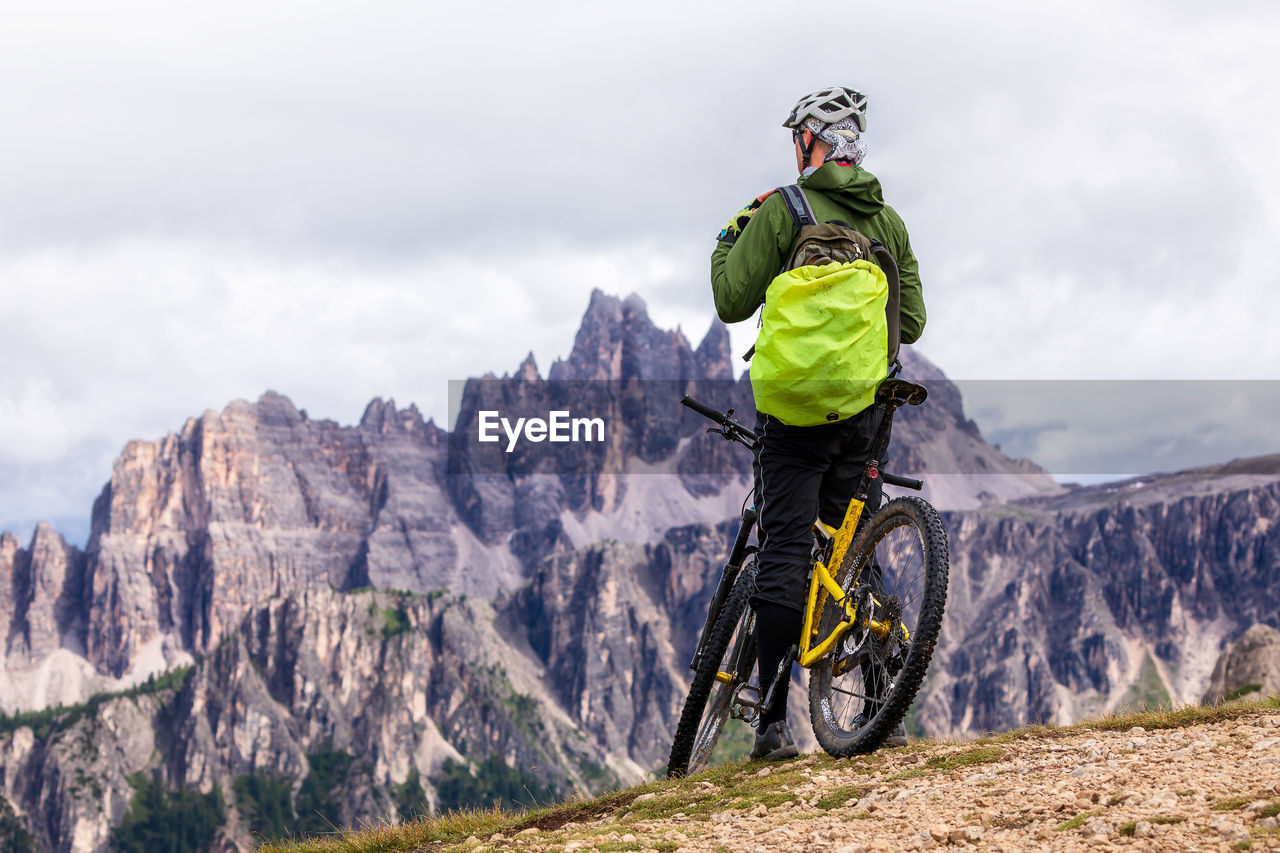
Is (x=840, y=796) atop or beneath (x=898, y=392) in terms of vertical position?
beneath

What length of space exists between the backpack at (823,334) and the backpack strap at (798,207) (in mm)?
149

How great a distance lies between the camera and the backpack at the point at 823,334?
744 cm

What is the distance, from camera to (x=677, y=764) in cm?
977

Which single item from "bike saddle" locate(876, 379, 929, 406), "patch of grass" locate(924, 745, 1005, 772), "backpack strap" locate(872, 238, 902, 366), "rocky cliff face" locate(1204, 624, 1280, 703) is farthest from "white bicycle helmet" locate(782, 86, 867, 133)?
"rocky cliff face" locate(1204, 624, 1280, 703)

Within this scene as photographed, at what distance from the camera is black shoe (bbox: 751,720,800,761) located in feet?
29.8

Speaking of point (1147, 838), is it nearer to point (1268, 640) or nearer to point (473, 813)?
point (473, 813)

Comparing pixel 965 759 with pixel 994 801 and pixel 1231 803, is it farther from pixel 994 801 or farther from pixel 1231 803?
pixel 1231 803

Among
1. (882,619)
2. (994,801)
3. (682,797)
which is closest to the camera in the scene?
(994,801)

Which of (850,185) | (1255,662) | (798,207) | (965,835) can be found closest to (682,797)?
(965,835)

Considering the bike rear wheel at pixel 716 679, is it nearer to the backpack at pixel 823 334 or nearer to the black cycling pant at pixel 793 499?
the black cycling pant at pixel 793 499

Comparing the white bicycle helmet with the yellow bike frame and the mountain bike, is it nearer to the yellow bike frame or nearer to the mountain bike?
the mountain bike

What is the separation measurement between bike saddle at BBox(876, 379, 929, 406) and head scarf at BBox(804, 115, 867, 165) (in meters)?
1.87

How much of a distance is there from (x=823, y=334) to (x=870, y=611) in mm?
2087

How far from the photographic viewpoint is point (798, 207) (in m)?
7.99
